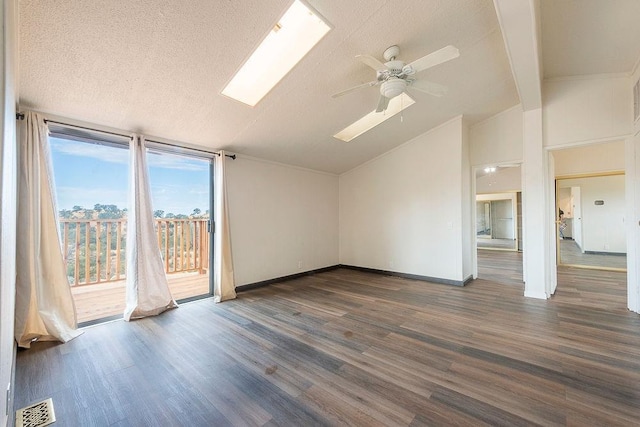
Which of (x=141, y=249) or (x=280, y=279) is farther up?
(x=141, y=249)

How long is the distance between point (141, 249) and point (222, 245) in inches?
40.1

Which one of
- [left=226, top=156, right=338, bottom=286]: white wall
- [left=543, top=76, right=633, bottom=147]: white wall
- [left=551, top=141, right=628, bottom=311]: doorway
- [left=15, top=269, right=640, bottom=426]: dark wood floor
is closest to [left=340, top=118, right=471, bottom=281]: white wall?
[left=226, top=156, right=338, bottom=286]: white wall

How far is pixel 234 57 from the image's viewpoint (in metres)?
2.37

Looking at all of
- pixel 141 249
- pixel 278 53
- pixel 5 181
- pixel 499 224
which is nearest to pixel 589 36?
pixel 278 53

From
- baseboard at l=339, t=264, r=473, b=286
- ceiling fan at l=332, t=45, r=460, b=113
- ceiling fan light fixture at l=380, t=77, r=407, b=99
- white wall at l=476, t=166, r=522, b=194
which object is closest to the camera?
ceiling fan at l=332, t=45, r=460, b=113

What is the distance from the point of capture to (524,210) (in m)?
3.96

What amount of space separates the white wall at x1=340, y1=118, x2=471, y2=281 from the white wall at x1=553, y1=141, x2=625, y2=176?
2264 mm

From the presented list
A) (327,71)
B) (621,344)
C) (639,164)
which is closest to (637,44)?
(639,164)

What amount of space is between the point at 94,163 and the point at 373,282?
4.77 m

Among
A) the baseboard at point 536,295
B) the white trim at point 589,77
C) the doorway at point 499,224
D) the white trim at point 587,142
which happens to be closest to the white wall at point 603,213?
the doorway at point 499,224

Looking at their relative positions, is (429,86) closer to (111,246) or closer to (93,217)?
(93,217)

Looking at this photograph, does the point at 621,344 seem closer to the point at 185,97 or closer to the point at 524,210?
the point at 524,210

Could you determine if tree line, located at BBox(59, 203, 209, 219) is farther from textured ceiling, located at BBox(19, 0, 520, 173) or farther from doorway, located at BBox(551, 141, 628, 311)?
doorway, located at BBox(551, 141, 628, 311)

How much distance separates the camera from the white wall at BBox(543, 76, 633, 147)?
3361mm
